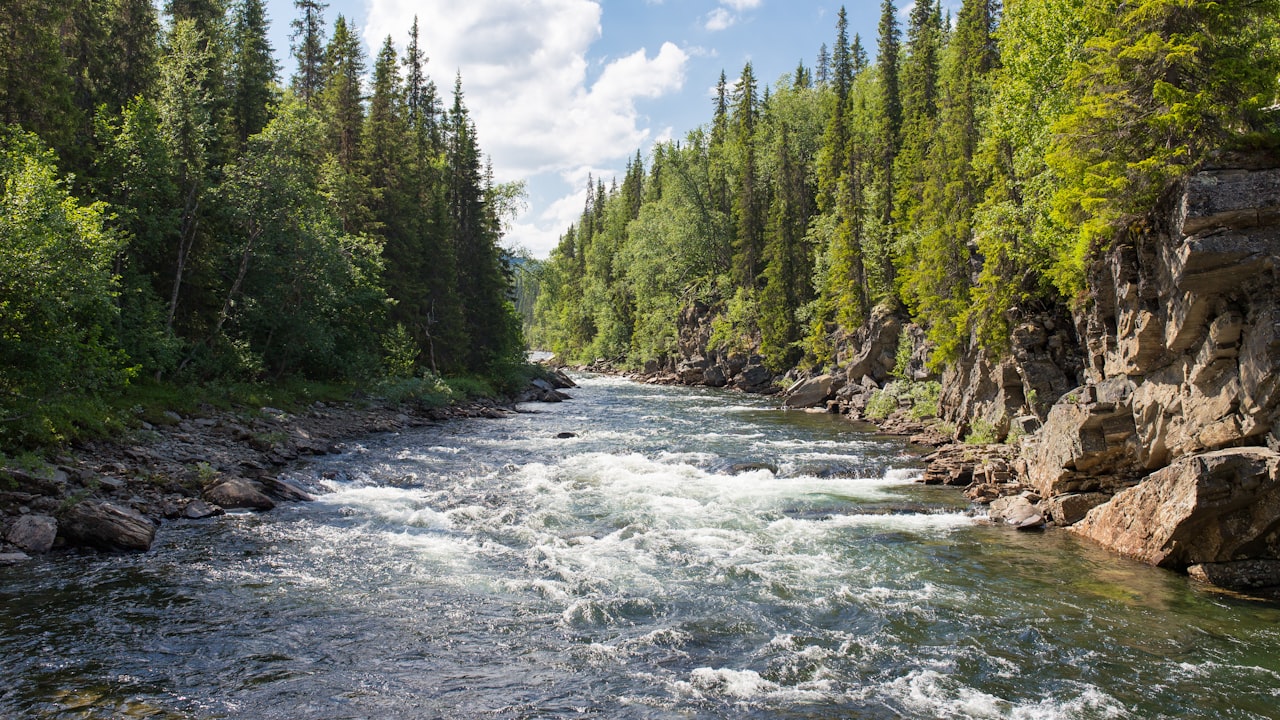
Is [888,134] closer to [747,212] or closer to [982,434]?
[747,212]

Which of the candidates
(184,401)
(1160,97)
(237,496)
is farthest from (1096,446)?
(184,401)

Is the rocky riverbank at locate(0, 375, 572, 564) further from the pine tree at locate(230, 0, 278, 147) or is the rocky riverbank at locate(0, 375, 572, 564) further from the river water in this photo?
the pine tree at locate(230, 0, 278, 147)

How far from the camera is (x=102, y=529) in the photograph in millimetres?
12648

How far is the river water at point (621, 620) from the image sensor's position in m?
8.18

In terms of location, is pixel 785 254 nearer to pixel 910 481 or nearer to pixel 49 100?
pixel 910 481

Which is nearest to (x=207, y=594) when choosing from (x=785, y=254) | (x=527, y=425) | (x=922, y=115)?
(x=527, y=425)

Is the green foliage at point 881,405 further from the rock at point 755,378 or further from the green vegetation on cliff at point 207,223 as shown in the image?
the green vegetation on cliff at point 207,223

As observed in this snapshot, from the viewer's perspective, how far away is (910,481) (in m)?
20.8

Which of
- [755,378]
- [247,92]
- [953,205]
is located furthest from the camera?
[755,378]

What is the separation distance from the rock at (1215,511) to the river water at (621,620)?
77cm

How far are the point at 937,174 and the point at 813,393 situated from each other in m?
14.1

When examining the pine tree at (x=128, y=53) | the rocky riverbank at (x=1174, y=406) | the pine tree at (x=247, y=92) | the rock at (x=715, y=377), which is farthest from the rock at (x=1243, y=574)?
the rock at (x=715, y=377)

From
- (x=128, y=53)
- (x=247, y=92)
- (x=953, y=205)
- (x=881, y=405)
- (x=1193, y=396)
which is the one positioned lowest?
(x=881, y=405)

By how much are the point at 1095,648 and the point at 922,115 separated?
42404mm
